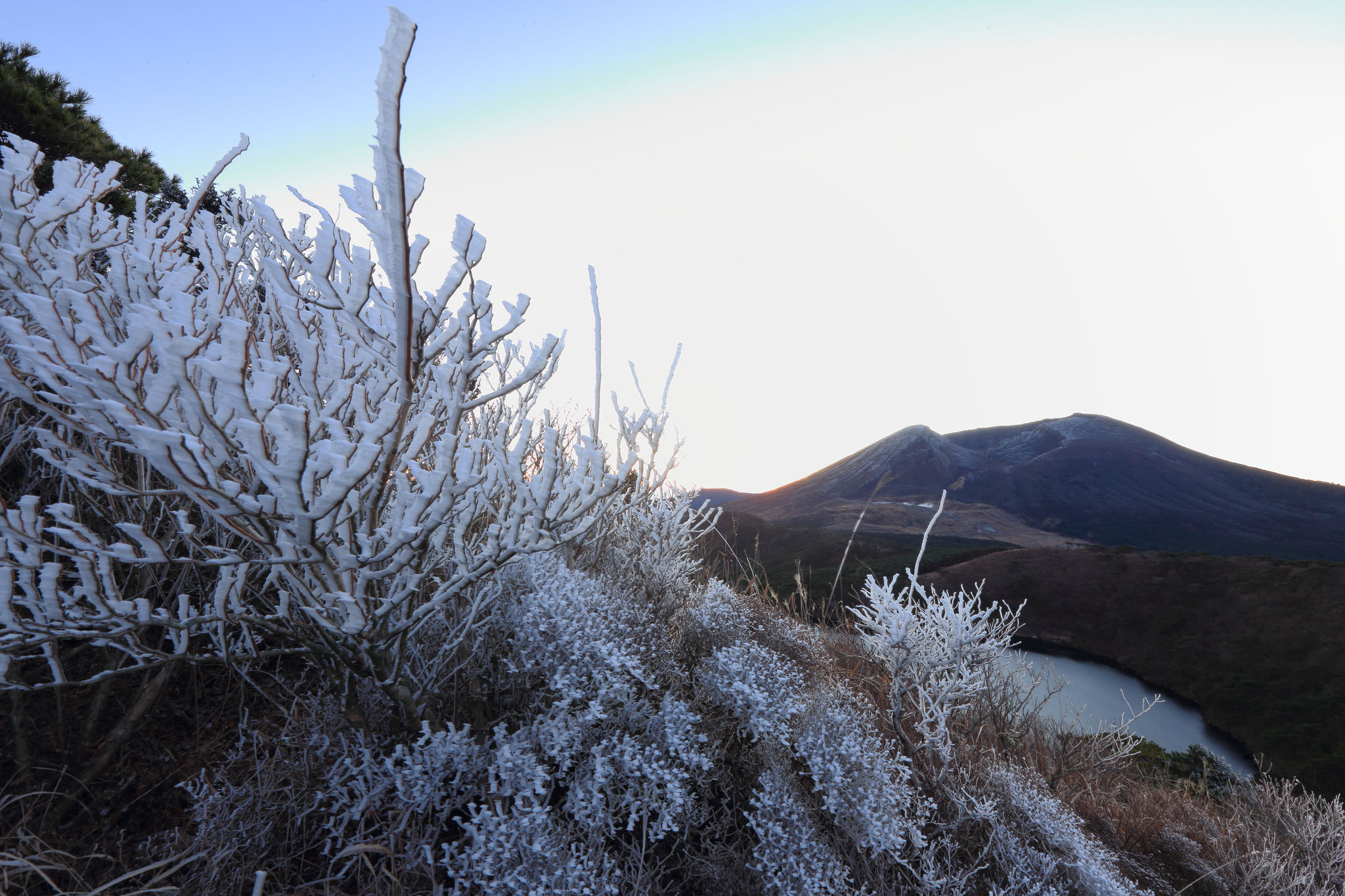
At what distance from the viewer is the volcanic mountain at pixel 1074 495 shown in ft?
72.8

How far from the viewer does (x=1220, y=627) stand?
32.5 feet

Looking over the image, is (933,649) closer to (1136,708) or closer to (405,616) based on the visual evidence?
(405,616)

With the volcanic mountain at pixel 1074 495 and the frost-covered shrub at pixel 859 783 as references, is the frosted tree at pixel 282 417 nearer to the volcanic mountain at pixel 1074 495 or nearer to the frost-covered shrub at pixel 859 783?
the frost-covered shrub at pixel 859 783

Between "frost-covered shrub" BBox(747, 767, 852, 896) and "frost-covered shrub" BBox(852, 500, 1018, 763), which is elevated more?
"frost-covered shrub" BBox(852, 500, 1018, 763)

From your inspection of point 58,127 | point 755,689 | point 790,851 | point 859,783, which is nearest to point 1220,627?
point 859,783

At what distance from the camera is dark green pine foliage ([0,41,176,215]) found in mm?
4594

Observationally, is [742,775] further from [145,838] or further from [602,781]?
[145,838]

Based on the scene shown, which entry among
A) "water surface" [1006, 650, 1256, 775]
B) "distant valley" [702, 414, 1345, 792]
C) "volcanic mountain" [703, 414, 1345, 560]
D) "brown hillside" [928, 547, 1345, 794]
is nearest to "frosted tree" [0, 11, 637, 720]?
"distant valley" [702, 414, 1345, 792]

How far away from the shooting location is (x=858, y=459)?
3928cm

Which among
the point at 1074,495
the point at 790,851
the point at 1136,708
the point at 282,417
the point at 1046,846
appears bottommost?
the point at 1136,708

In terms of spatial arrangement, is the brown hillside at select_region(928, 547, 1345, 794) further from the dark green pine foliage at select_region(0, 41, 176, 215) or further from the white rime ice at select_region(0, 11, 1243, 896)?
the dark green pine foliage at select_region(0, 41, 176, 215)

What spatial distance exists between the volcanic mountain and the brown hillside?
7.32 meters

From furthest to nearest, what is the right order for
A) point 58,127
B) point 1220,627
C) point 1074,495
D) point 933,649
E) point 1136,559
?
point 1074,495
point 1136,559
point 1220,627
point 58,127
point 933,649

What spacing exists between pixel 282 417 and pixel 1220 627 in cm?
1448
